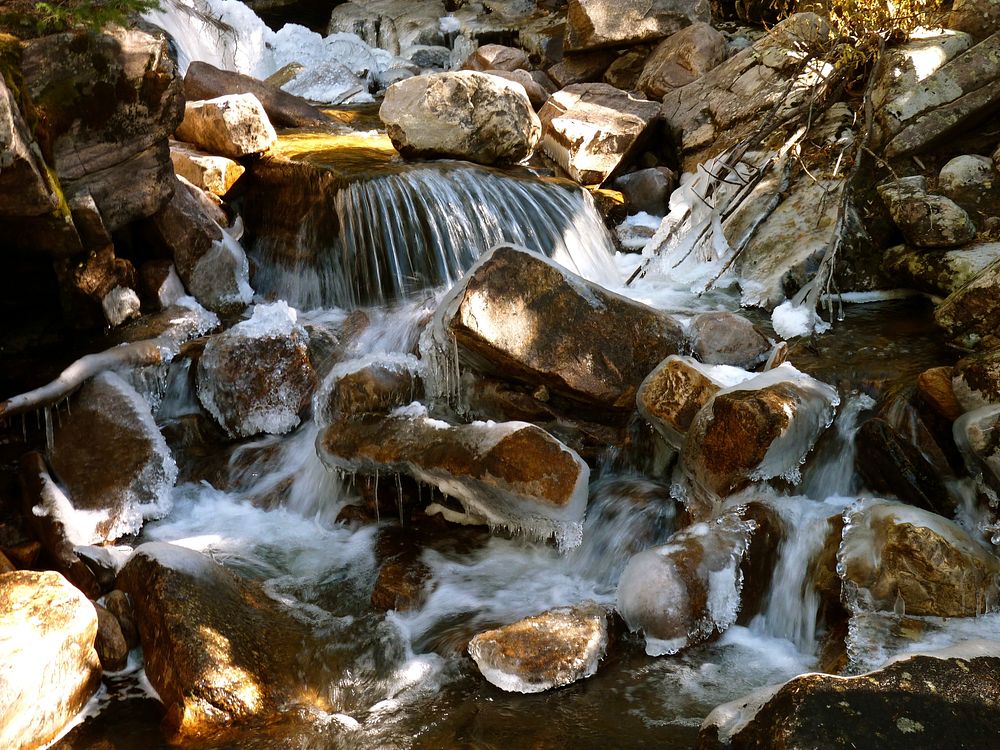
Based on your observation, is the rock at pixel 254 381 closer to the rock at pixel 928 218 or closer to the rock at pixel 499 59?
the rock at pixel 928 218

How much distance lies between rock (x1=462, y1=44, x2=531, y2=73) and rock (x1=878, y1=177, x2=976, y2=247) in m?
6.66

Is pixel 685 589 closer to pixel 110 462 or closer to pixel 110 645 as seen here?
pixel 110 645

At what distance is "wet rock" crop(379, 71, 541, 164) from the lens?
7301mm

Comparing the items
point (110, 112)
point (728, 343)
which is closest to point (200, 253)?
point (110, 112)

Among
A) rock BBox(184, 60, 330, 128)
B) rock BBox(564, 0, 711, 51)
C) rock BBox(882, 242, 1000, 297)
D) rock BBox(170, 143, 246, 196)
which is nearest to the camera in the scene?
rock BBox(882, 242, 1000, 297)

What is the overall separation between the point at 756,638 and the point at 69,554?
3.35m

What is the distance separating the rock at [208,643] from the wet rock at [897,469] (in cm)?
270

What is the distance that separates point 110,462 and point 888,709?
421 cm

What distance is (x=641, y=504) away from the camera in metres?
4.34

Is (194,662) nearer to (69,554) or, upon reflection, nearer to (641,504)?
(69,554)

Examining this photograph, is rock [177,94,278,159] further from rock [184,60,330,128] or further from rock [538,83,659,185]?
rock [538,83,659,185]

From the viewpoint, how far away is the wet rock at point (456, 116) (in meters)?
7.30

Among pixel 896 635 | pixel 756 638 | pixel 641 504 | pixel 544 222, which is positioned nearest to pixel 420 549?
pixel 641 504

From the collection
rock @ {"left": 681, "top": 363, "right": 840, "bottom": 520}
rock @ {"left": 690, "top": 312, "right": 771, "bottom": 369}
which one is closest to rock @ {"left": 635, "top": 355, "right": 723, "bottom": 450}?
rock @ {"left": 681, "top": 363, "right": 840, "bottom": 520}
